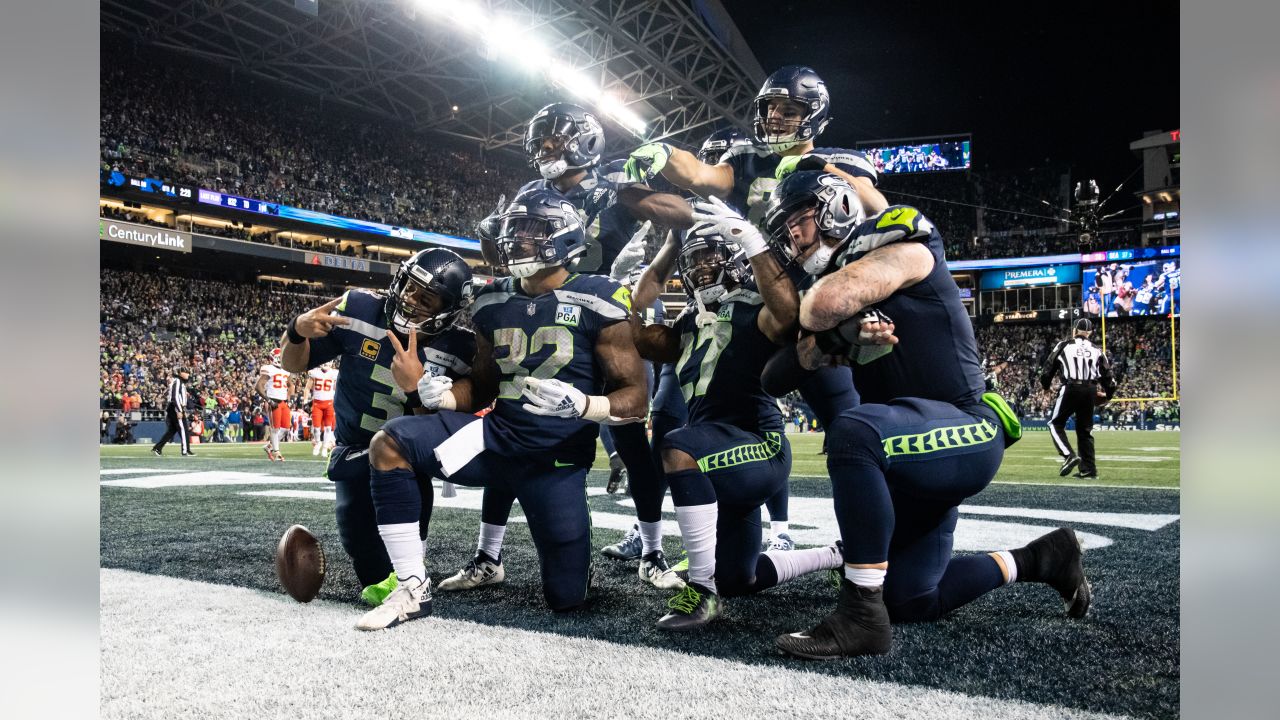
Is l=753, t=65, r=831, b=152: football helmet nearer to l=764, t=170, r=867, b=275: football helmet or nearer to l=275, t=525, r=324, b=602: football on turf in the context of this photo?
l=764, t=170, r=867, b=275: football helmet

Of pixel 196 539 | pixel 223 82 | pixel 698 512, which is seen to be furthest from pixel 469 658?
pixel 223 82

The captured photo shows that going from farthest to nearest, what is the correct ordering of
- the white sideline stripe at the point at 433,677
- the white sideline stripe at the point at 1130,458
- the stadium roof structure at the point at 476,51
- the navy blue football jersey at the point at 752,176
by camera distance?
the stadium roof structure at the point at 476,51, the white sideline stripe at the point at 1130,458, the navy blue football jersey at the point at 752,176, the white sideline stripe at the point at 433,677

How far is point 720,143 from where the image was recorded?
4.10 meters

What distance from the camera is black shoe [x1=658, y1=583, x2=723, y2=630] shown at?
2.70 m

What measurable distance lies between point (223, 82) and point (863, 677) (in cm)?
2703

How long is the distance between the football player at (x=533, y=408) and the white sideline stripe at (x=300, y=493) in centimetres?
384

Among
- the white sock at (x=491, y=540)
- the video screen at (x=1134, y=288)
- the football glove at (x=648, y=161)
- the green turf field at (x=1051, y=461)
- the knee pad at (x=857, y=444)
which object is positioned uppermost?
the video screen at (x=1134, y=288)

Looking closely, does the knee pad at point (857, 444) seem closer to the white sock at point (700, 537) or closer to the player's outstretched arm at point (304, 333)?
the white sock at point (700, 537)

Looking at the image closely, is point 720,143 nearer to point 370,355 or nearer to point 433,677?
point 370,355

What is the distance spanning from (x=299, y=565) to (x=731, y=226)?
1947mm

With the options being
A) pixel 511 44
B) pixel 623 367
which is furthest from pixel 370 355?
pixel 511 44

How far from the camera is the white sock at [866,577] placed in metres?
2.34

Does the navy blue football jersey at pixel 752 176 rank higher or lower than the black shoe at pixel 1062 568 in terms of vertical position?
higher

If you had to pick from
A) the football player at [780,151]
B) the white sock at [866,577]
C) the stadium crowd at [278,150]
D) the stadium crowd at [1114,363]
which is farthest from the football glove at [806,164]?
the stadium crowd at [278,150]
